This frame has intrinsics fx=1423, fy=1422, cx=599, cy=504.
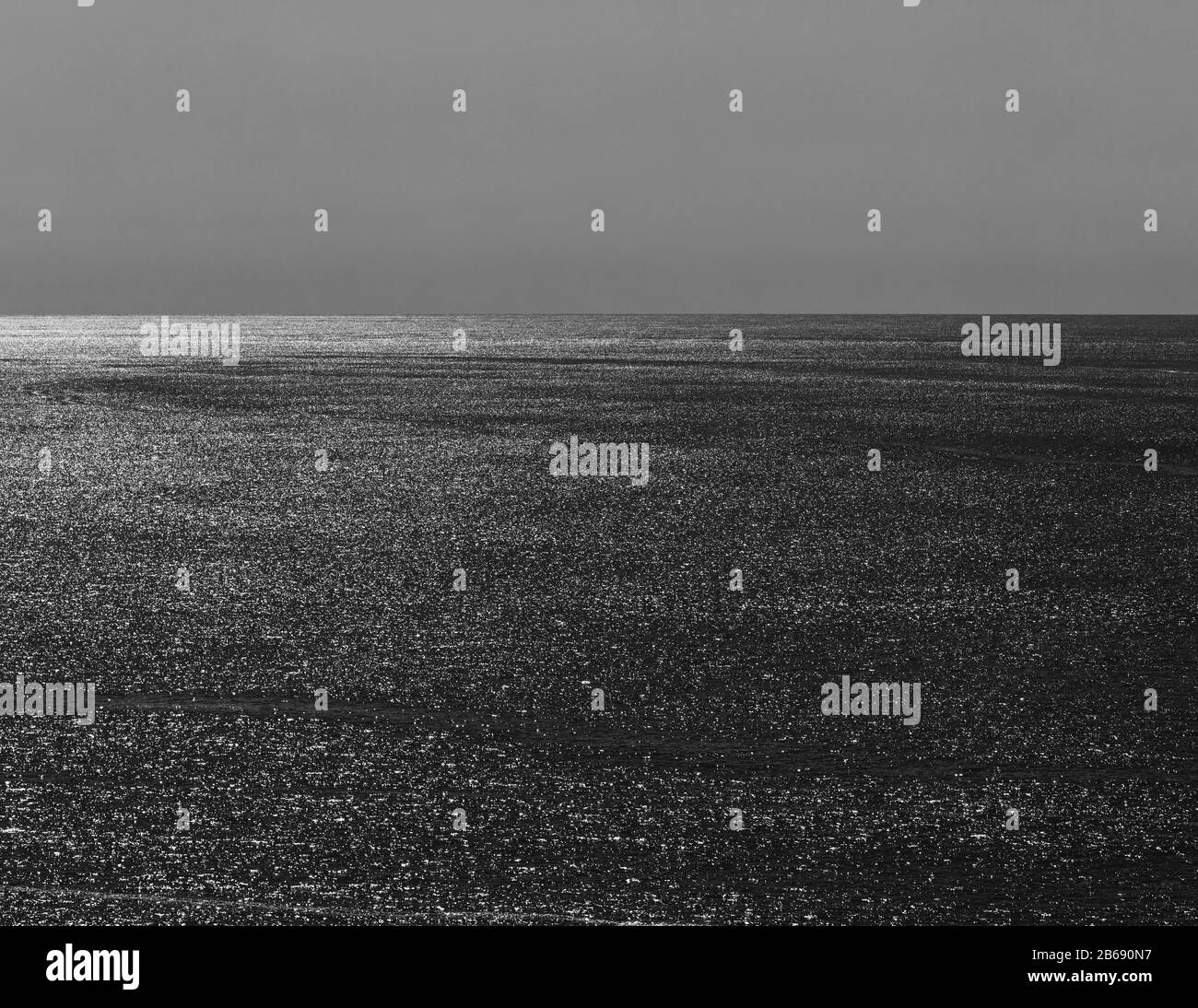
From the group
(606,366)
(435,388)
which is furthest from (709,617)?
(606,366)

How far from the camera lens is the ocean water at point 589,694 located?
941 centimetres

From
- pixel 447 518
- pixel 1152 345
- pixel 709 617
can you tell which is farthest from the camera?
pixel 1152 345

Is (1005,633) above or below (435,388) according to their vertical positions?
below

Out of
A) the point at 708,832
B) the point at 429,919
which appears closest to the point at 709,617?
the point at 708,832

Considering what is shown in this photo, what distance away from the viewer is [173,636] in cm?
1619

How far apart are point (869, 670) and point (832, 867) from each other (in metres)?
5.53

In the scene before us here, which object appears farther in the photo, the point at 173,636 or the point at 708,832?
the point at 173,636

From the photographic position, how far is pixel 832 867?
31.6 ft

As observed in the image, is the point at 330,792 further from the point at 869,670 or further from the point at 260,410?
the point at 260,410

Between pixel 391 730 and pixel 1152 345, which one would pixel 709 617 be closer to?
pixel 391 730

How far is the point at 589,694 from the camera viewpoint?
45.6 ft

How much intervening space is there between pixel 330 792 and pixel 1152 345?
519 ft

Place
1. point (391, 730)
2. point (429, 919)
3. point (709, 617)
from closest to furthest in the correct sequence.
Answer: point (429, 919) → point (391, 730) → point (709, 617)

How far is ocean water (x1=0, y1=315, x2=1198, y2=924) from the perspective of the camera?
30.9ft
